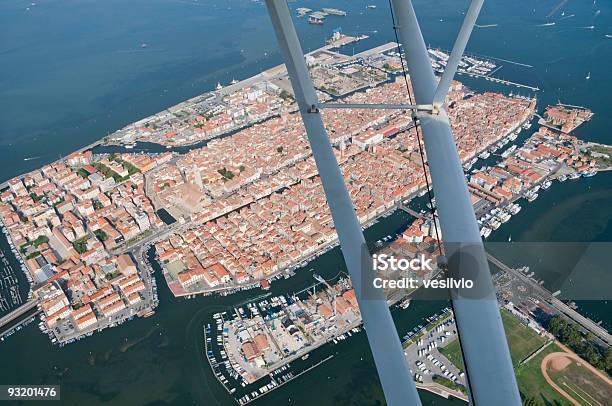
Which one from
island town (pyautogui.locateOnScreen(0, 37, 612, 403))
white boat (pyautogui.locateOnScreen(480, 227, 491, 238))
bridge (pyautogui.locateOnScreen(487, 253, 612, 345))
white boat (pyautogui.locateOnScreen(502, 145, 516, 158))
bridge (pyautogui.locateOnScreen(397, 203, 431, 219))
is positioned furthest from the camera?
white boat (pyautogui.locateOnScreen(502, 145, 516, 158))

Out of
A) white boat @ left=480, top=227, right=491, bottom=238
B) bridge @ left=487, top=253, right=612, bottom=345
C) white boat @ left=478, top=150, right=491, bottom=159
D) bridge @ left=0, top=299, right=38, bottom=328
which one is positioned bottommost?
bridge @ left=487, top=253, right=612, bottom=345

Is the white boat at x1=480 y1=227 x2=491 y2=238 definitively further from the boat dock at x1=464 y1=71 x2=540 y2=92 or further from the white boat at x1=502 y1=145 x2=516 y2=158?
the boat dock at x1=464 y1=71 x2=540 y2=92

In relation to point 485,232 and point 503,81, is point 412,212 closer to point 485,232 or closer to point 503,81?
point 485,232

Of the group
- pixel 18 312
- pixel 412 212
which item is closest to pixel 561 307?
pixel 412 212

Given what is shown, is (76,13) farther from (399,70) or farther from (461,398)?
(461,398)

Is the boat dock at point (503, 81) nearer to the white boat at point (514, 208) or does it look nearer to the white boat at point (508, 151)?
the white boat at point (508, 151)

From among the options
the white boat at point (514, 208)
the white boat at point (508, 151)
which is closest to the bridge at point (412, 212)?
the white boat at point (514, 208)

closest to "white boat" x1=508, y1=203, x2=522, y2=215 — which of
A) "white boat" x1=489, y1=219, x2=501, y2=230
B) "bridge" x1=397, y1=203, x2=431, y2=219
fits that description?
"white boat" x1=489, y1=219, x2=501, y2=230
